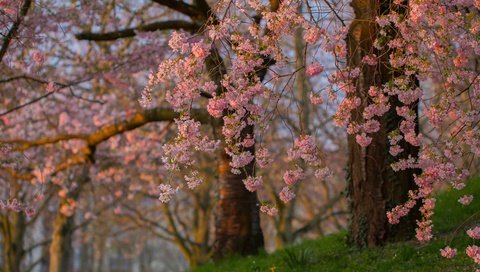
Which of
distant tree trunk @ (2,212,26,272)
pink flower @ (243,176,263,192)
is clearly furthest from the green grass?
distant tree trunk @ (2,212,26,272)

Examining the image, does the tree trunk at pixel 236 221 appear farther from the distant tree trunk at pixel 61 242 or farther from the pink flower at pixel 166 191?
the distant tree trunk at pixel 61 242

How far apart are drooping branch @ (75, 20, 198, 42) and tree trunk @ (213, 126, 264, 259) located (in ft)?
7.77

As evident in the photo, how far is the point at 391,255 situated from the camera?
26.3ft

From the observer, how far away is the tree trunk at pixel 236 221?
1075 cm

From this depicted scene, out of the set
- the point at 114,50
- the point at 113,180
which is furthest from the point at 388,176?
the point at 113,180

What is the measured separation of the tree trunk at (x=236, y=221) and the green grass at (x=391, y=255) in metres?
0.27

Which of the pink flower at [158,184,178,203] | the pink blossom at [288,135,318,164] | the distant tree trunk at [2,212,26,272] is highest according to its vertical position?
the distant tree trunk at [2,212,26,272]

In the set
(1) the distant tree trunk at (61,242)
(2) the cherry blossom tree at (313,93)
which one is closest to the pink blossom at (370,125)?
(2) the cherry blossom tree at (313,93)

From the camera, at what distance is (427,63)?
19.5 feet

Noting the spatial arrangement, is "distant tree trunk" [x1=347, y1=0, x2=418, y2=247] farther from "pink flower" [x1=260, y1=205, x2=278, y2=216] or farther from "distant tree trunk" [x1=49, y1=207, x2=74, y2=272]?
"distant tree trunk" [x1=49, y1=207, x2=74, y2=272]

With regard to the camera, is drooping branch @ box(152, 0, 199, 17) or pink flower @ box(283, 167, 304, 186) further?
drooping branch @ box(152, 0, 199, 17)

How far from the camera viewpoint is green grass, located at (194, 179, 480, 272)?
24.9ft

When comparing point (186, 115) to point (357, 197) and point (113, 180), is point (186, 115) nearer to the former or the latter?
point (357, 197)

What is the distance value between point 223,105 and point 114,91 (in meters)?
14.1
